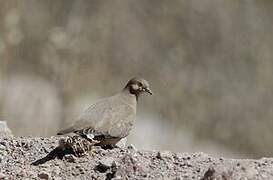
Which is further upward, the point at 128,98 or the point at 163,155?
the point at 128,98

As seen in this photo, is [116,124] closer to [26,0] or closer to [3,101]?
[3,101]

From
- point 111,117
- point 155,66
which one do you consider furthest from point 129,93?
point 155,66

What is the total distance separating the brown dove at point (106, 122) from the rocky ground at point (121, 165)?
260 mm

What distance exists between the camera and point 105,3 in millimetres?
20531

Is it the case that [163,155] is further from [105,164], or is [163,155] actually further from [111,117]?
[111,117]

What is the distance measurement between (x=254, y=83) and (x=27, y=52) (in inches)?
192

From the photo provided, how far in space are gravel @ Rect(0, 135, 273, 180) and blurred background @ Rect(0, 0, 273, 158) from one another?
8711 millimetres

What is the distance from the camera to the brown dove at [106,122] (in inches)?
383

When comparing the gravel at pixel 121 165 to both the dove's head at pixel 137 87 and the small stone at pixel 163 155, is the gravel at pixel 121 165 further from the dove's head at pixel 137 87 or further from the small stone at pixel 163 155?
the dove's head at pixel 137 87

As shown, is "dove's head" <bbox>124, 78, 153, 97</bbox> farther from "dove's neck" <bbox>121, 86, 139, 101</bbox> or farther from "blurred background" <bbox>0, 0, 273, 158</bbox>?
"blurred background" <bbox>0, 0, 273, 158</bbox>

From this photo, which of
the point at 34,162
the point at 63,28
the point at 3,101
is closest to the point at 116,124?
the point at 34,162

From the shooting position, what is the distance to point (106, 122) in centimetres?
996

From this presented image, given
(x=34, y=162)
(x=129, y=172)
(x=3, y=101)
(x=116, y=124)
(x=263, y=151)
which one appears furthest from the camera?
(x=263, y=151)

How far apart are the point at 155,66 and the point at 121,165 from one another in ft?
38.7
